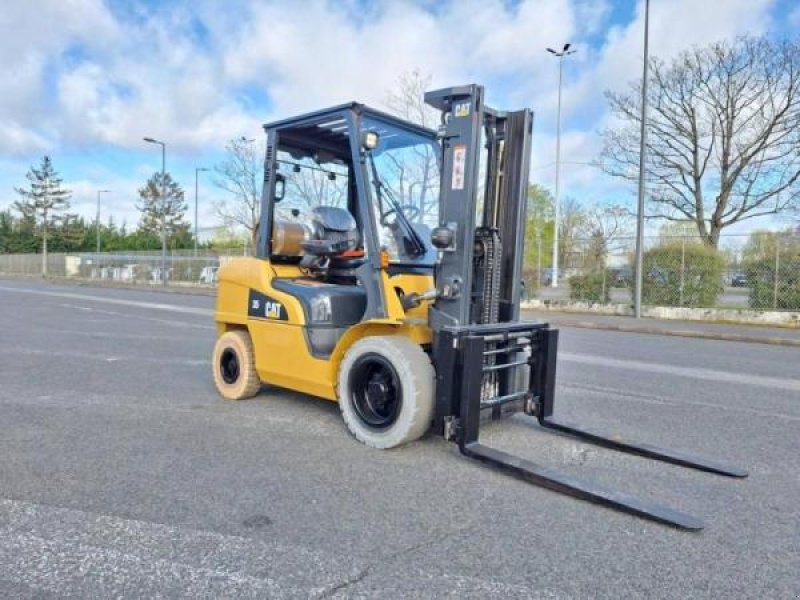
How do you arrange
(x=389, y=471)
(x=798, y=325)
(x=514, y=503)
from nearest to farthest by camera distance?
(x=514, y=503), (x=389, y=471), (x=798, y=325)

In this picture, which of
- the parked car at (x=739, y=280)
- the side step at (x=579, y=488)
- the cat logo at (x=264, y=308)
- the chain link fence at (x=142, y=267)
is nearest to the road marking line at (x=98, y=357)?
the cat logo at (x=264, y=308)

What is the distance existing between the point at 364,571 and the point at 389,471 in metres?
1.33

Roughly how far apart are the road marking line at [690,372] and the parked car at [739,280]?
954 centimetres

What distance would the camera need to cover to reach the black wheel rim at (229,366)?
6387 mm

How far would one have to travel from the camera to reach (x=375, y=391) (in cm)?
477

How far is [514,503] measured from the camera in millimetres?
3721

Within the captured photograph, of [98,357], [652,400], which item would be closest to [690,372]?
[652,400]

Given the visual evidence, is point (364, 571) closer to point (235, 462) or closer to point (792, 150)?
point (235, 462)

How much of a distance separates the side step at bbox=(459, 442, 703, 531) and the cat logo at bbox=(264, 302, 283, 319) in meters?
2.16

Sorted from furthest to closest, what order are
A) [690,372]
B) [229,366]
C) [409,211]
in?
[690,372], [229,366], [409,211]

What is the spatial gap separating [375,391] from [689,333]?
38.7 feet

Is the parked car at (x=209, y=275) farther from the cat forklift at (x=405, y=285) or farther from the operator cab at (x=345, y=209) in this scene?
the operator cab at (x=345, y=209)

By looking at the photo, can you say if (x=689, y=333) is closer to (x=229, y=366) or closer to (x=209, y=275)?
(x=229, y=366)

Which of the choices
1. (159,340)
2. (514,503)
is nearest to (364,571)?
(514,503)
